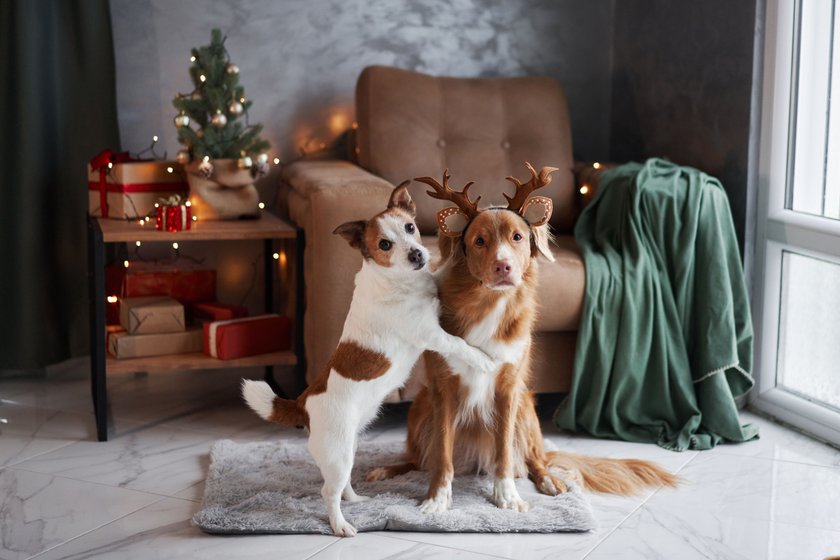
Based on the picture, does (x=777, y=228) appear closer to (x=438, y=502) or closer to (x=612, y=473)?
(x=612, y=473)

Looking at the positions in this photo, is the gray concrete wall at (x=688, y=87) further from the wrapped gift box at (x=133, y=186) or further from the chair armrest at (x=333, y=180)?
the wrapped gift box at (x=133, y=186)

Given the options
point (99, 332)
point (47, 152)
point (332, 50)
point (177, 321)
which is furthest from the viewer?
point (332, 50)

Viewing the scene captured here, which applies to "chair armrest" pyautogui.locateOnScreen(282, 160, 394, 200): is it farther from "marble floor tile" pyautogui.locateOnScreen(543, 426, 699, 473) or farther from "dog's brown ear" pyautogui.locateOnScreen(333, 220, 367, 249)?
"marble floor tile" pyautogui.locateOnScreen(543, 426, 699, 473)

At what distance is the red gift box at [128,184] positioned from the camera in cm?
305

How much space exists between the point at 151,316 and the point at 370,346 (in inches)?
41.2

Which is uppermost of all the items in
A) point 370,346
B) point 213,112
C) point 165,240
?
point 213,112

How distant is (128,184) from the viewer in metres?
3.05

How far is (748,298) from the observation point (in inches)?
119

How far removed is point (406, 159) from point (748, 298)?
3.83 ft

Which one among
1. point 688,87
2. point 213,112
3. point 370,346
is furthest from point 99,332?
point 688,87

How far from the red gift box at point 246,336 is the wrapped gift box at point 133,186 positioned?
422 millimetres

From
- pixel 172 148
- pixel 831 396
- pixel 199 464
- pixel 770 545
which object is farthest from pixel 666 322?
pixel 172 148

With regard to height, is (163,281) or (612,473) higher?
(163,281)

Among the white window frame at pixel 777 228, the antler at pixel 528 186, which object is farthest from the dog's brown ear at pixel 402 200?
the white window frame at pixel 777 228
